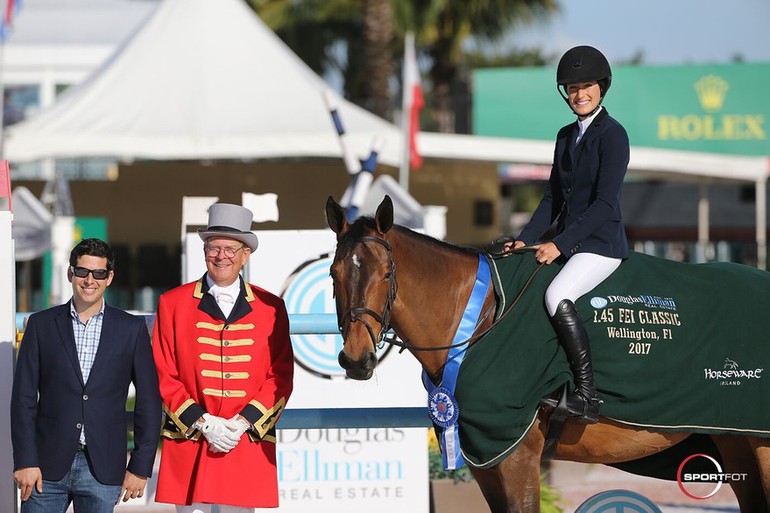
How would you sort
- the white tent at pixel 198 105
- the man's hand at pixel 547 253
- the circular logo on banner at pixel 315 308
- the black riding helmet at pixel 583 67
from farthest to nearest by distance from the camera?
the white tent at pixel 198 105, the circular logo on banner at pixel 315 308, the black riding helmet at pixel 583 67, the man's hand at pixel 547 253

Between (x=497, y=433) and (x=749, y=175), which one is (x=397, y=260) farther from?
(x=749, y=175)

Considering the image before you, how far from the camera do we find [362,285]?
4332mm

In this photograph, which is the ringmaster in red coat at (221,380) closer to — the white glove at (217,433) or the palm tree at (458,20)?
the white glove at (217,433)

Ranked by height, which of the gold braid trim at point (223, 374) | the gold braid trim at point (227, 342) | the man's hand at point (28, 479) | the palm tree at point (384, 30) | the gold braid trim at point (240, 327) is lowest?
the man's hand at point (28, 479)

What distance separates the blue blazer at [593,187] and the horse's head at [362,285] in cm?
82

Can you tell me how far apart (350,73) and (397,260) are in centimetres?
2345

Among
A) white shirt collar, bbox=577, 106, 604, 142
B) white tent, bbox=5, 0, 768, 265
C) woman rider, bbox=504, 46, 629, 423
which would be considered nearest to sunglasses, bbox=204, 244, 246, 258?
woman rider, bbox=504, 46, 629, 423

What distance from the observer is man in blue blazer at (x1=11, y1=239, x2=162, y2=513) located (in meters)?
4.12

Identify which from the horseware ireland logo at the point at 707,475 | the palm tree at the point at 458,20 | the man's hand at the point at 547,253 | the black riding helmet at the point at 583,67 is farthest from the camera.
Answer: the palm tree at the point at 458,20

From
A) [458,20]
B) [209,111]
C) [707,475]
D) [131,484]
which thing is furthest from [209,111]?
[131,484]

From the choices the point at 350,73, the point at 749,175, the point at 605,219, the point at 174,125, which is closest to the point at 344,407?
the point at 605,219

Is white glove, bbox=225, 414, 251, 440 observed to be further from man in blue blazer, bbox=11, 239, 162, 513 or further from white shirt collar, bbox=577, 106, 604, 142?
white shirt collar, bbox=577, 106, 604, 142

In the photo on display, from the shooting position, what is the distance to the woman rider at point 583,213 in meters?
4.61

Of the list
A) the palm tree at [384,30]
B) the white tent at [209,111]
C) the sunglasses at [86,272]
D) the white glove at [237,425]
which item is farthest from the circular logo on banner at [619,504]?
the palm tree at [384,30]
